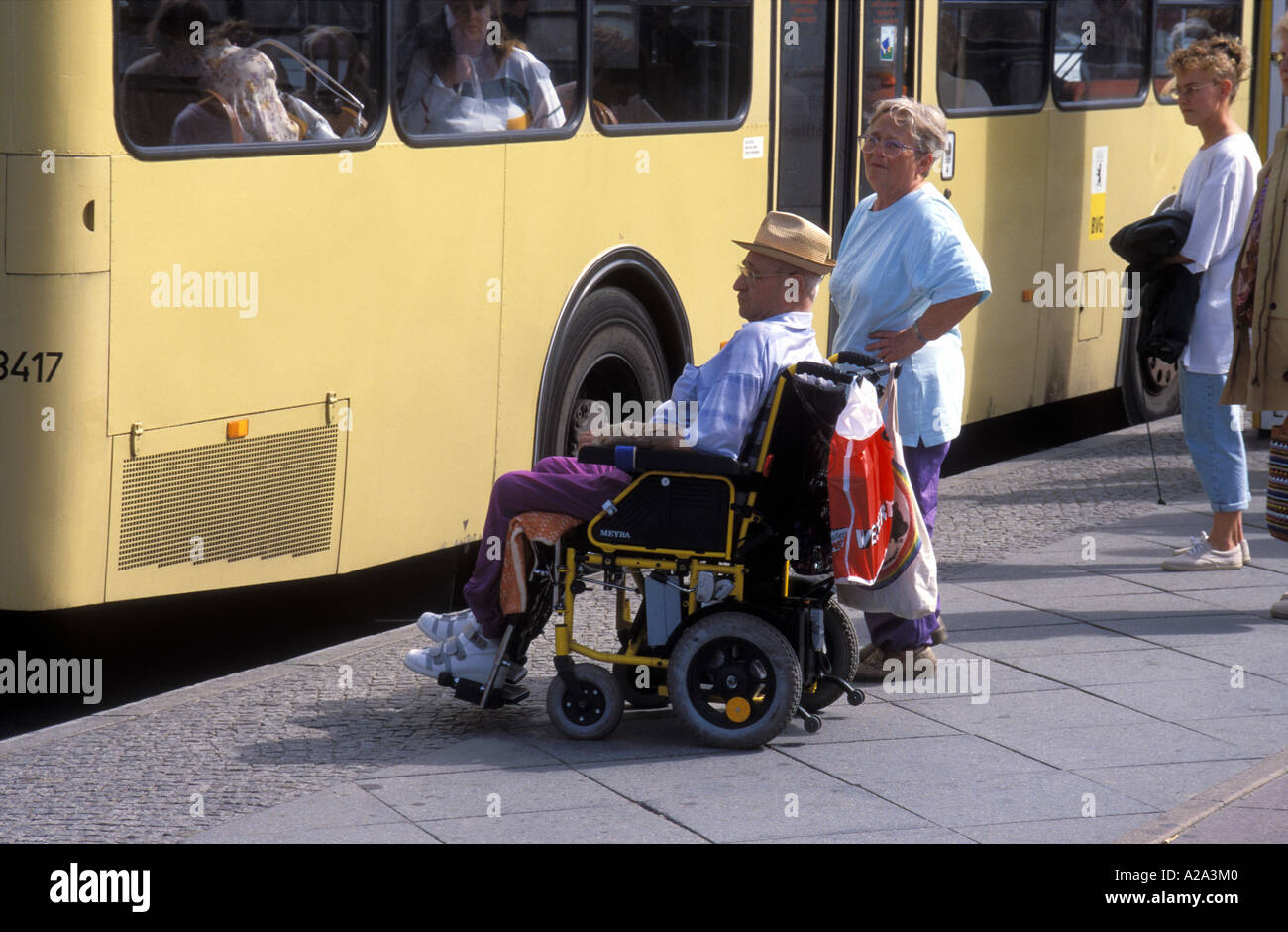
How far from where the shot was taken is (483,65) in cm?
657

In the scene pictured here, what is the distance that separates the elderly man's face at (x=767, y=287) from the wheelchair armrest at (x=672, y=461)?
43 centimetres

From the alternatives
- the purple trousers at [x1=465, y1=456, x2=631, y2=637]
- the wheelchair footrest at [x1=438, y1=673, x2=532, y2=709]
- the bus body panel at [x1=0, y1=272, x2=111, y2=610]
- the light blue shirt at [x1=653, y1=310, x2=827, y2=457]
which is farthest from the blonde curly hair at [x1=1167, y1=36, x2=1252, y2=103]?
the bus body panel at [x1=0, y1=272, x2=111, y2=610]

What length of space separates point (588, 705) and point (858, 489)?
92 centimetres

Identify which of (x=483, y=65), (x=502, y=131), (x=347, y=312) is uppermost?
(x=483, y=65)

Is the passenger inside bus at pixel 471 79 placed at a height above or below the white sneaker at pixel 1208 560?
above

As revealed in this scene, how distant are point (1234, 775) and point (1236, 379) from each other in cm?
201

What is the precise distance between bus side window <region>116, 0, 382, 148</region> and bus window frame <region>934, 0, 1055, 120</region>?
3884 millimetres

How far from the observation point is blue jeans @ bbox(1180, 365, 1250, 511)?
721cm

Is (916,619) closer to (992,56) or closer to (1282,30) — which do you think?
(1282,30)

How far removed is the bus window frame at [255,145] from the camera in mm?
5246

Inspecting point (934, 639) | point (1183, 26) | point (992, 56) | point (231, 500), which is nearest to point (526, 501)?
point (231, 500)

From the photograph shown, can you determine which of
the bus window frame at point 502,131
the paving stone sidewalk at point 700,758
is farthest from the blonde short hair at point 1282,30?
the bus window frame at point 502,131

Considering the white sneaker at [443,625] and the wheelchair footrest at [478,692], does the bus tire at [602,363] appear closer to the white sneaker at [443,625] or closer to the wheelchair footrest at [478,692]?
the white sneaker at [443,625]

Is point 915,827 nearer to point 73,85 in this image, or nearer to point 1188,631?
point 1188,631
